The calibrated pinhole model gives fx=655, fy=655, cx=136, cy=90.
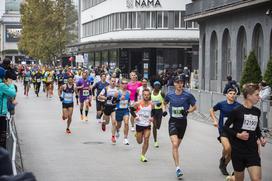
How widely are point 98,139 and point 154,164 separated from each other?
5.08 metres

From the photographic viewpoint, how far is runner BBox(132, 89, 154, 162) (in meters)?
13.7

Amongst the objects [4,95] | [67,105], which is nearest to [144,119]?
[4,95]

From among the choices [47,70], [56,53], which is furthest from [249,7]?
[56,53]

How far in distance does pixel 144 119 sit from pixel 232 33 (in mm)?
28712

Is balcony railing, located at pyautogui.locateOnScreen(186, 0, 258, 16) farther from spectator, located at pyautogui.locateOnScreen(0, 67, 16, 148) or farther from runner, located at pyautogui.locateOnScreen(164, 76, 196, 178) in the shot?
spectator, located at pyautogui.locateOnScreen(0, 67, 16, 148)

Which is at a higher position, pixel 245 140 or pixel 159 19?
pixel 159 19

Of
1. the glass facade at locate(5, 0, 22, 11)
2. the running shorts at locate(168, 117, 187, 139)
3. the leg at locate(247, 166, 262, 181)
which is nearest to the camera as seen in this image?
the leg at locate(247, 166, 262, 181)

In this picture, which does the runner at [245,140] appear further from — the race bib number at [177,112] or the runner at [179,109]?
the race bib number at [177,112]

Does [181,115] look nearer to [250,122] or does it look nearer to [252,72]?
[250,122]

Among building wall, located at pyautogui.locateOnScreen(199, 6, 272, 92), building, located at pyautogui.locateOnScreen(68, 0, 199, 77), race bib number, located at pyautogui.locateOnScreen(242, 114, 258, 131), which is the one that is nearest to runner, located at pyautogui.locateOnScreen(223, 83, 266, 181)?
race bib number, located at pyautogui.locateOnScreen(242, 114, 258, 131)

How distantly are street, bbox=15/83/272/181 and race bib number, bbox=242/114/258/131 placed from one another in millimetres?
3487

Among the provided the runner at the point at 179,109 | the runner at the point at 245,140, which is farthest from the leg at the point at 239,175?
the runner at the point at 179,109

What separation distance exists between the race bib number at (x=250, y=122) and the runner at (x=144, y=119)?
5453 mm

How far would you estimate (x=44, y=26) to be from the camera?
89.2m
